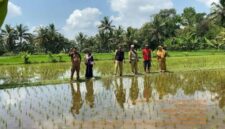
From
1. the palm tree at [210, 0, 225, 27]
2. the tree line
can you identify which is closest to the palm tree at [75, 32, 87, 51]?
the tree line

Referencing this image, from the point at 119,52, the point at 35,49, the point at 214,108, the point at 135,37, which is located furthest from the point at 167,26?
the point at 214,108

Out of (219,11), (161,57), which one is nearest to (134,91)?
(161,57)

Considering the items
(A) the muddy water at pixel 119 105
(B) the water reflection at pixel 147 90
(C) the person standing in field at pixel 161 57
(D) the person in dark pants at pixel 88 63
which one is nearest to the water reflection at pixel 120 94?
(A) the muddy water at pixel 119 105

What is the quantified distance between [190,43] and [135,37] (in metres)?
15.1

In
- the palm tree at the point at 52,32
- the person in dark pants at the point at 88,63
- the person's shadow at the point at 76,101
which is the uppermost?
the palm tree at the point at 52,32

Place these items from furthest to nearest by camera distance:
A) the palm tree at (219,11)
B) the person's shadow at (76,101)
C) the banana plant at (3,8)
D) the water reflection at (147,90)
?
the palm tree at (219,11) → the water reflection at (147,90) → the person's shadow at (76,101) → the banana plant at (3,8)

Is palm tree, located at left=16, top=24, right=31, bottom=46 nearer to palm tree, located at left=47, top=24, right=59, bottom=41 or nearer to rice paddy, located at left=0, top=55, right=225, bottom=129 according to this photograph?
palm tree, located at left=47, top=24, right=59, bottom=41

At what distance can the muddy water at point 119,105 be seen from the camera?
884 centimetres

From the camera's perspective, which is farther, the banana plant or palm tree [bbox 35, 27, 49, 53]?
palm tree [bbox 35, 27, 49, 53]

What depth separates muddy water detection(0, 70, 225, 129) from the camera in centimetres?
884

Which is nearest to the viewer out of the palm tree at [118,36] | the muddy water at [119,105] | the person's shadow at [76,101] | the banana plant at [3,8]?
the banana plant at [3,8]

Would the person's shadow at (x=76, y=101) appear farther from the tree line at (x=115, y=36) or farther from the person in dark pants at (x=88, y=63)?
the tree line at (x=115, y=36)

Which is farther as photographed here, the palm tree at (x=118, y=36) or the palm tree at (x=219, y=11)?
the palm tree at (x=118, y=36)

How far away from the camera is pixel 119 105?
11383mm
